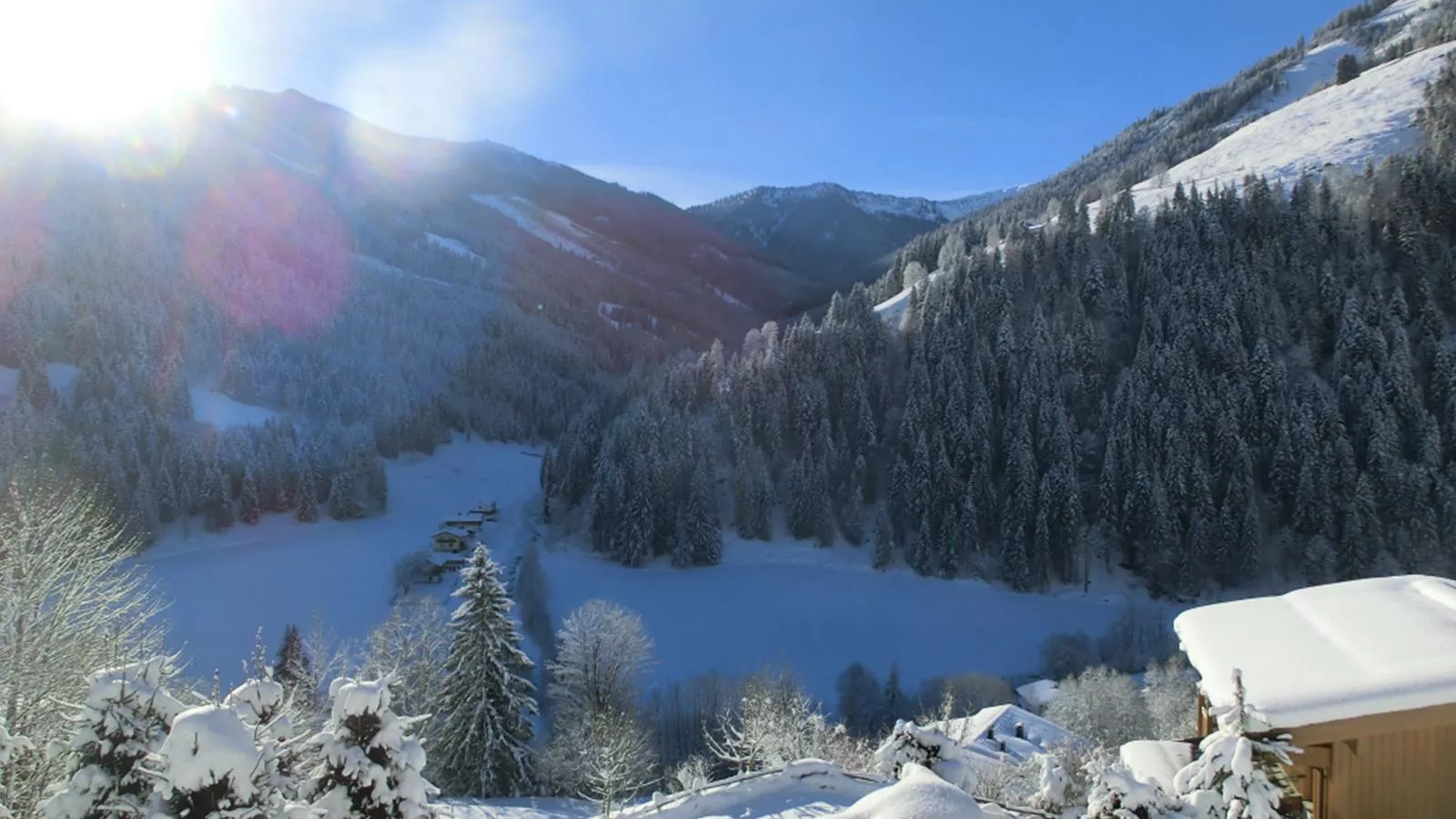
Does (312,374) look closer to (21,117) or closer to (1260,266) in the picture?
(21,117)

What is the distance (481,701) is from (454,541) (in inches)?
1663

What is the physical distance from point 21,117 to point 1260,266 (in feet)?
716

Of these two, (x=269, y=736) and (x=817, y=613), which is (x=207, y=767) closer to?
(x=269, y=736)

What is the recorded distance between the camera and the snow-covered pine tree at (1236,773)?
7070 millimetres

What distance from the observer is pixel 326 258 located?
161m

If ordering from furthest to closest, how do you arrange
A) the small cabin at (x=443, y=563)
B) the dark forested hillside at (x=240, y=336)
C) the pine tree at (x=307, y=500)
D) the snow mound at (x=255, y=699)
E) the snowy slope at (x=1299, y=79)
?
the snowy slope at (x=1299, y=79) < the dark forested hillside at (x=240, y=336) < the pine tree at (x=307, y=500) < the small cabin at (x=443, y=563) < the snow mound at (x=255, y=699)

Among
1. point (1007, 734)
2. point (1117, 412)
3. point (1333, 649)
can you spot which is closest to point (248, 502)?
point (1007, 734)

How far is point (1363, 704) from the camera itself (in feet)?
28.4

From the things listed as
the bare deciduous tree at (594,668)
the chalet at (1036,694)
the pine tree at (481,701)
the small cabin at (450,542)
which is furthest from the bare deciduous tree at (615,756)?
the small cabin at (450,542)

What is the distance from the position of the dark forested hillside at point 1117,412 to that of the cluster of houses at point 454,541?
8384mm

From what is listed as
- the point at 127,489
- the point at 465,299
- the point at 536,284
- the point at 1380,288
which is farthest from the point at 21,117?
the point at 1380,288

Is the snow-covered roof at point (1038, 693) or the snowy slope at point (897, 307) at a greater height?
the snowy slope at point (897, 307)

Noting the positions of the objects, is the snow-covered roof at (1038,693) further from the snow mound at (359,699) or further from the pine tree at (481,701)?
the snow mound at (359,699)

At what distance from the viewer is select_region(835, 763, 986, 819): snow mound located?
726 centimetres
